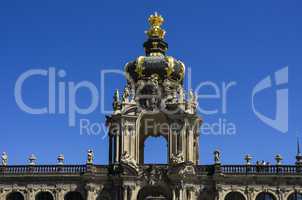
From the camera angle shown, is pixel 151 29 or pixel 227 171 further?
pixel 151 29

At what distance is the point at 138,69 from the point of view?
68.2m

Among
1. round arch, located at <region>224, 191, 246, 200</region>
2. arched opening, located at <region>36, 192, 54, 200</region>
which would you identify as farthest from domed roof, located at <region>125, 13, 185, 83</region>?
arched opening, located at <region>36, 192, 54, 200</region>

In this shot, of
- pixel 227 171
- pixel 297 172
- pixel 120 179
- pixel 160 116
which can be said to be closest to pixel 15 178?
pixel 120 179

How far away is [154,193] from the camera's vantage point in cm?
6825

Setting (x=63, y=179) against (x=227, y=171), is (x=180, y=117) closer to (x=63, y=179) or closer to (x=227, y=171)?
(x=227, y=171)

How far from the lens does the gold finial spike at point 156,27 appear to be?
7088cm

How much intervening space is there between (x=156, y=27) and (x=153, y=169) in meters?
14.5

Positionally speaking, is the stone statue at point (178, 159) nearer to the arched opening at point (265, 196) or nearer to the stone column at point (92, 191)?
the stone column at point (92, 191)

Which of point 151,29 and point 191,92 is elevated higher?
point 151,29

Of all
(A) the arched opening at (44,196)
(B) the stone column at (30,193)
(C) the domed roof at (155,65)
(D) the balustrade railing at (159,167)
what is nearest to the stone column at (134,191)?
(D) the balustrade railing at (159,167)

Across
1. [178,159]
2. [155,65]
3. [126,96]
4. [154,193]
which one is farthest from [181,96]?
[154,193]

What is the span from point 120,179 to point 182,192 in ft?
17.4

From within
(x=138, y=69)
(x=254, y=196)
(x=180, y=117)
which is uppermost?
(x=138, y=69)

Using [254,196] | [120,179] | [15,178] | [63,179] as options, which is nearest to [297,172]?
[254,196]
